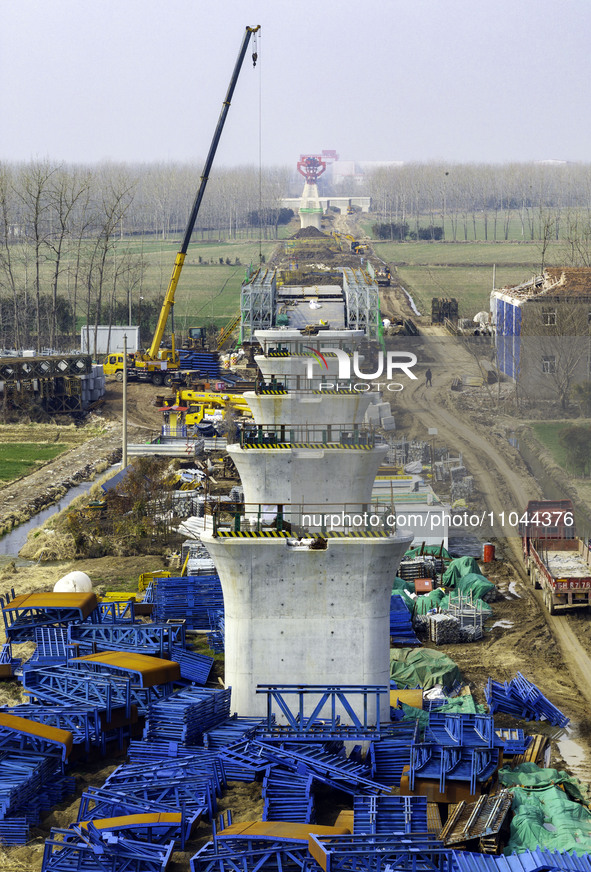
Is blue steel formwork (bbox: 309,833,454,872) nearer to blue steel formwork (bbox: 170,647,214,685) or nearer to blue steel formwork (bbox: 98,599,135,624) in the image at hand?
blue steel formwork (bbox: 170,647,214,685)

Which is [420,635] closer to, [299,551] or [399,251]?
[299,551]

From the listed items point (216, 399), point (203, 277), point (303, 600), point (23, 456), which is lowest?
point (23, 456)

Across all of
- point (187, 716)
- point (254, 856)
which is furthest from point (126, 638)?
point (254, 856)

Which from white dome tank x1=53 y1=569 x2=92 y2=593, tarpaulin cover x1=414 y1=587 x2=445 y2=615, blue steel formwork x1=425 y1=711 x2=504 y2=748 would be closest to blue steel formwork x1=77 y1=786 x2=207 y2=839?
blue steel formwork x1=425 y1=711 x2=504 y2=748

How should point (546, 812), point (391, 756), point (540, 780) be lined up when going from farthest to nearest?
point (391, 756), point (540, 780), point (546, 812)

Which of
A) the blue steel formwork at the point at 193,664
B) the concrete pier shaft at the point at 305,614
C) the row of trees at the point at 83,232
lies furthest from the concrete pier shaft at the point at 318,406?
the row of trees at the point at 83,232

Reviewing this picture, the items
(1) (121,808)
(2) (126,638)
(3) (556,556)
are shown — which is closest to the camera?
(1) (121,808)

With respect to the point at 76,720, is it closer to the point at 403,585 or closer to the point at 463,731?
the point at 463,731

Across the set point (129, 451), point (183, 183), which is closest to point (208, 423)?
point (129, 451)
